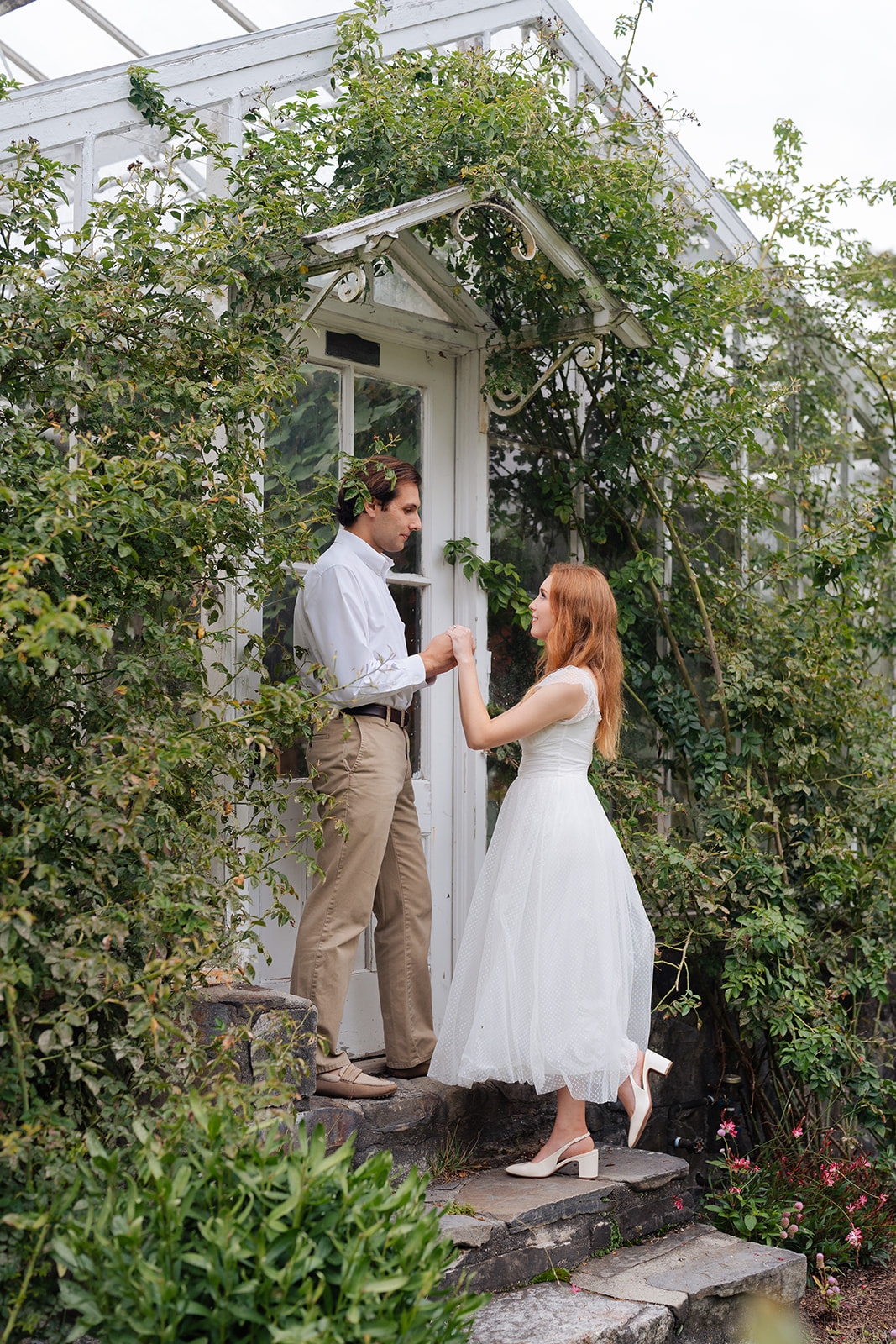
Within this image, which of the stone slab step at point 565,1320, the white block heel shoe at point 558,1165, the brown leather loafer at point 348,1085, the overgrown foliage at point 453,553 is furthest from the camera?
the white block heel shoe at point 558,1165

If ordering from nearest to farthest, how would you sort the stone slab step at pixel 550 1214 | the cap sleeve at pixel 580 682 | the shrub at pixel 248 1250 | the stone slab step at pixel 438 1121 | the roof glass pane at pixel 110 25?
the shrub at pixel 248 1250
the stone slab step at pixel 550 1214
the stone slab step at pixel 438 1121
the cap sleeve at pixel 580 682
the roof glass pane at pixel 110 25

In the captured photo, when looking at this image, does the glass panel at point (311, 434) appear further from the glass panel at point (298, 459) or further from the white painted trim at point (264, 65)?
the white painted trim at point (264, 65)

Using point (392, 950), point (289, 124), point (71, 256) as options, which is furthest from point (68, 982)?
point (289, 124)

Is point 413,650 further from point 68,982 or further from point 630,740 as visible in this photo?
point 68,982

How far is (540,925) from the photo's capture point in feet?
11.2

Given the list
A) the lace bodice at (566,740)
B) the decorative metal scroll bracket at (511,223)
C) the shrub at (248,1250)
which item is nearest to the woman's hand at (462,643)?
the lace bodice at (566,740)

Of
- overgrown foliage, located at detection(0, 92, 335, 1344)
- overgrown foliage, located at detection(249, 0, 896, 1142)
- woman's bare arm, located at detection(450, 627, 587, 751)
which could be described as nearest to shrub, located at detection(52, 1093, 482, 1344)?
overgrown foliage, located at detection(0, 92, 335, 1344)

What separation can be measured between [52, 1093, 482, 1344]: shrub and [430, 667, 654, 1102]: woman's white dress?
109 cm

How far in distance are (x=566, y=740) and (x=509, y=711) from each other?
21cm

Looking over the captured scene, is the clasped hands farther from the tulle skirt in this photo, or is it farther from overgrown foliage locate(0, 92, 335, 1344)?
overgrown foliage locate(0, 92, 335, 1344)

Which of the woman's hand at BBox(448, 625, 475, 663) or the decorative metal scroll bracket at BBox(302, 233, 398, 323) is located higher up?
the decorative metal scroll bracket at BBox(302, 233, 398, 323)

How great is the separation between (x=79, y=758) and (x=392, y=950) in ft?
4.71

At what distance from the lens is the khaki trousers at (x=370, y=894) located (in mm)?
3344

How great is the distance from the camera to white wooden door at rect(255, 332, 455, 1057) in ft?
12.8
